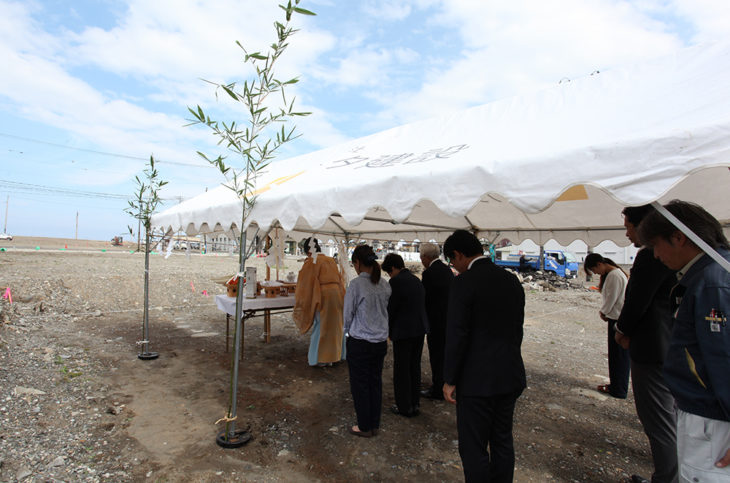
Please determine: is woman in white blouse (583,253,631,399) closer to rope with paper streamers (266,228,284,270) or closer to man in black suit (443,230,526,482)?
man in black suit (443,230,526,482)

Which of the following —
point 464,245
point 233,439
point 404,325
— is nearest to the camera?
point 464,245

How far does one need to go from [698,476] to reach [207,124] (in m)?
3.23

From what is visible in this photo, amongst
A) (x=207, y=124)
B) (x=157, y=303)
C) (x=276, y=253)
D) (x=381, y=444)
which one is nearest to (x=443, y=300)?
(x=381, y=444)

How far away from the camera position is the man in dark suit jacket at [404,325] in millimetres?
3637

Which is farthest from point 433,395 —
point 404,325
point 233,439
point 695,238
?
point 695,238

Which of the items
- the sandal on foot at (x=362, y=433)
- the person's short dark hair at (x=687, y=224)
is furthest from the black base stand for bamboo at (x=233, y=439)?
the person's short dark hair at (x=687, y=224)

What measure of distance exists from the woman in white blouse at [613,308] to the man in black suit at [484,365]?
2.91 metres

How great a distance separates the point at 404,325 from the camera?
11.9 ft

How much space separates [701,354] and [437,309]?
2907mm

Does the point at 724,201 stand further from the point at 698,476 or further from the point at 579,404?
the point at 698,476

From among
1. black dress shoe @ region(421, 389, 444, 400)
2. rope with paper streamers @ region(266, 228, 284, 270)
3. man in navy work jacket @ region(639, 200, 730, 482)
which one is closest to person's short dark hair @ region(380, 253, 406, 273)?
black dress shoe @ region(421, 389, 444, 400)

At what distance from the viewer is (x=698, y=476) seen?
134 centimetres

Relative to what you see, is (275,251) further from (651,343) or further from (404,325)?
(651,343)

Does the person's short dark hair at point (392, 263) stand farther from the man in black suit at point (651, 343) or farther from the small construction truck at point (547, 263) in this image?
the small construction truck at point (547, 263)
